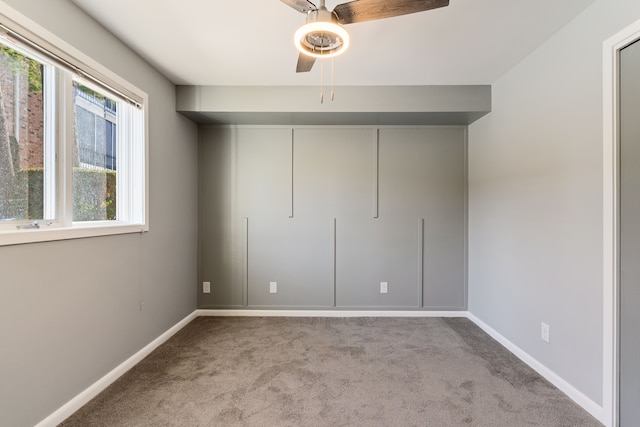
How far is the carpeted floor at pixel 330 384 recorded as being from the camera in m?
1.66

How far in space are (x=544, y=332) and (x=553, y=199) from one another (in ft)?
3.23

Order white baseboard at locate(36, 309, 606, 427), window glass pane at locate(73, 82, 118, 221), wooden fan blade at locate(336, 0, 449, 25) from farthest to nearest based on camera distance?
window glass pane at locate(73, 82, 118, 221), white baseboard at locate(36, 309, 606, 427), wooden fan blade at locate(336, 0, 449, 25)

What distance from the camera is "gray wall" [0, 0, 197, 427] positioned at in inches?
55.3

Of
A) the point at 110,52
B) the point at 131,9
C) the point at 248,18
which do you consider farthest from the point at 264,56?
the point at 110,52

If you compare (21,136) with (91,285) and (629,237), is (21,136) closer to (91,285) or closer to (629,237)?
(91,285)

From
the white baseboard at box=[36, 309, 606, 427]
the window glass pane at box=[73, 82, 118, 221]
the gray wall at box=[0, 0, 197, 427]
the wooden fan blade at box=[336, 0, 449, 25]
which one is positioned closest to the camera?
the wooden fan blade at box=[336, 0, 449, 25]

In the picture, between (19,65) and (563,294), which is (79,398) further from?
(563,294)

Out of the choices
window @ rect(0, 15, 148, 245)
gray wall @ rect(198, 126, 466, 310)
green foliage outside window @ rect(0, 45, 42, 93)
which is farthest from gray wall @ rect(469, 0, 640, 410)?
green foliage outside window @ rect(0, 45, 42, 93)

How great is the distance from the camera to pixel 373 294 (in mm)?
3273

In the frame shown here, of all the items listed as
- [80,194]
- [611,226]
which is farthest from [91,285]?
[611,226]

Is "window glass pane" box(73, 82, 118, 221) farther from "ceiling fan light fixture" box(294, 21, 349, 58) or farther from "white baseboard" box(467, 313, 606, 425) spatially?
"white baseboard" box(467, 313, 606, 425)

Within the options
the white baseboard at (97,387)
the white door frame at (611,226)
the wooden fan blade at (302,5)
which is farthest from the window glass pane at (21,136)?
the white door frame at (611,226)

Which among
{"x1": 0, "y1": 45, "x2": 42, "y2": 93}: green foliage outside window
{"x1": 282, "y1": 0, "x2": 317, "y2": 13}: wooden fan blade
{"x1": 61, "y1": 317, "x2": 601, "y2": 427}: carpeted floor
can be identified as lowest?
{"x1": 61, "y1": 317, "x2": 601, "y2": 427}: carpeted floor

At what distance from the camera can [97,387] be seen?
6.06ft
